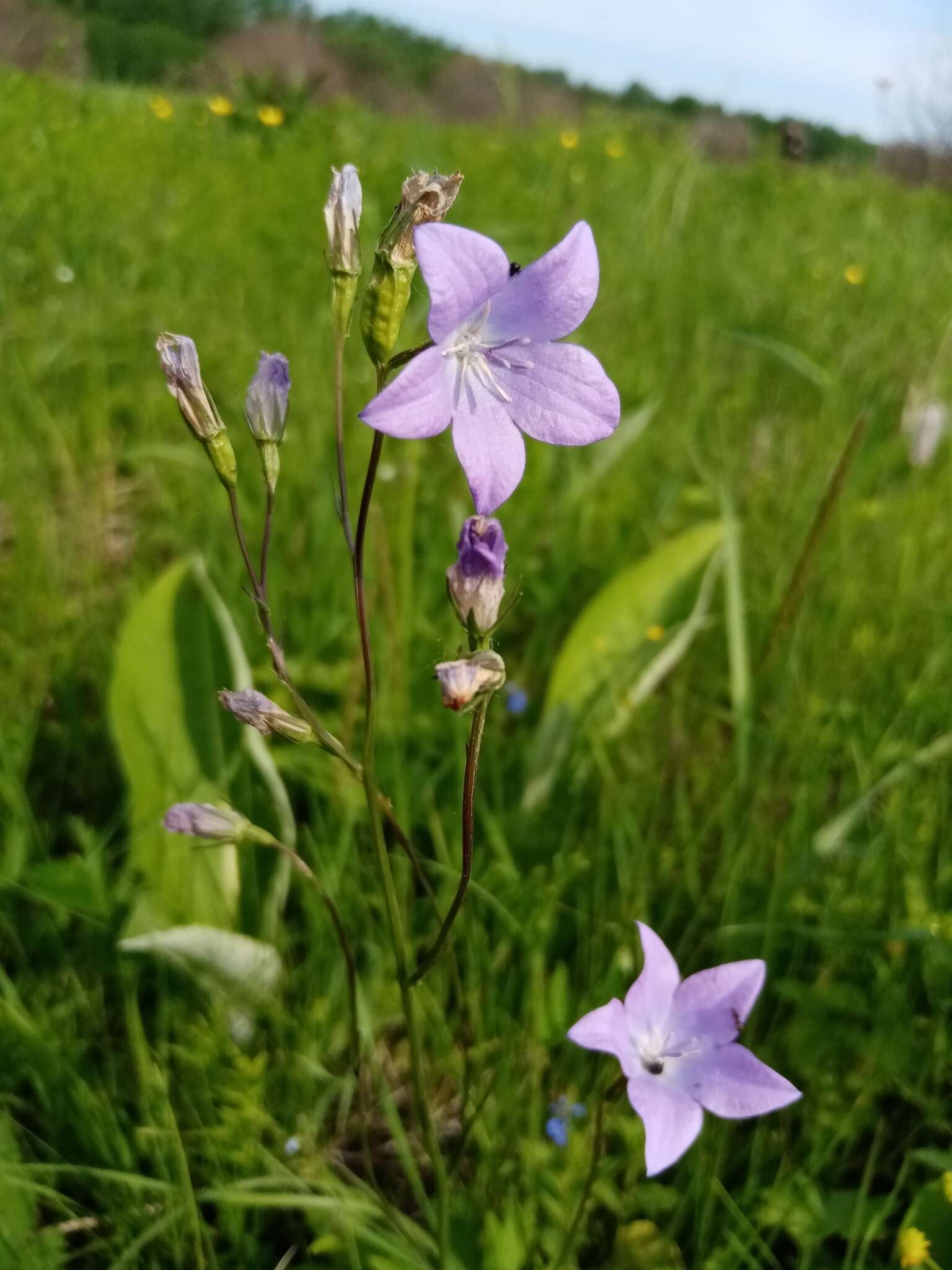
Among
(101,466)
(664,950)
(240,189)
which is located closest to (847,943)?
(664,950)

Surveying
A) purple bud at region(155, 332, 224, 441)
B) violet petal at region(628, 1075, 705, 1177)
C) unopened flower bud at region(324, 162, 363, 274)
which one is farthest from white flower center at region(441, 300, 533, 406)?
violet petal at region(628, 1075, 705, 1177)

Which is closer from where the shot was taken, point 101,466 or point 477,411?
point 477,411

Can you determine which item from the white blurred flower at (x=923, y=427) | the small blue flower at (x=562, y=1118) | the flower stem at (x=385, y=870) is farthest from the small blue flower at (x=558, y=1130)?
the white blurred flower at (x=923, y=427)

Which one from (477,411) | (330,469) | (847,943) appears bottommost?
(847,943)

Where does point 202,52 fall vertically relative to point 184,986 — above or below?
above

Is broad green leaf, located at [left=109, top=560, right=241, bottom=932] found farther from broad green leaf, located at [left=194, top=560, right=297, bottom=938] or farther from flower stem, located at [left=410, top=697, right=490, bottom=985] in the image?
flower stem, located at [left=410, top=697, right=490, bottom=985]

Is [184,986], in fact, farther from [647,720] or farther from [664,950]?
[647,720]

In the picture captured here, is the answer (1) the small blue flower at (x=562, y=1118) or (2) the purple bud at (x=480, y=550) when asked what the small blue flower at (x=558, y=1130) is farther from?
(2) the purple bud at (x=480, y=550)
